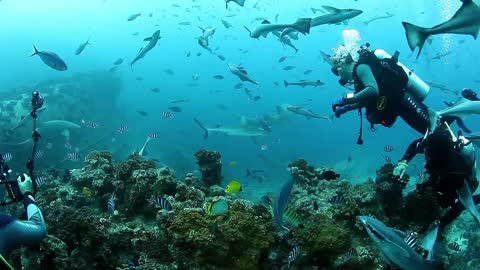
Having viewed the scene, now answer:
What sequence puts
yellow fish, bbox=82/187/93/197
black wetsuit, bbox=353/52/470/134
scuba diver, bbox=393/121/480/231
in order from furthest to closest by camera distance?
yellow fish, bbox=82/187/93/197
black wetsuit, bbox=353/52/470/134
scuba diver, bbox=393/121/480/231

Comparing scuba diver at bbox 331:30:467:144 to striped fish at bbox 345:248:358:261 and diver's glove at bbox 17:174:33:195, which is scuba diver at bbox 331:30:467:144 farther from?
diver's glove at bbox 17:174:33:195

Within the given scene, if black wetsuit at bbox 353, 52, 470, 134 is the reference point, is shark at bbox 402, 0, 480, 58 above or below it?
above

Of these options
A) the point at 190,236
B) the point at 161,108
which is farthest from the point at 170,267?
the point at 161,108

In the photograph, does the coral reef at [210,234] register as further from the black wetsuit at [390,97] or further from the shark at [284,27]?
the shark at [284,27]

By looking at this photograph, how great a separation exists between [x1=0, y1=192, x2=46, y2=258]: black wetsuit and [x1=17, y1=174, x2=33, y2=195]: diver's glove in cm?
48

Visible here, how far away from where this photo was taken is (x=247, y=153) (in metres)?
35.1

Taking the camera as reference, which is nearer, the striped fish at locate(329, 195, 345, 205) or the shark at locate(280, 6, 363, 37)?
the shark at locate(280, 6, 363, 37)

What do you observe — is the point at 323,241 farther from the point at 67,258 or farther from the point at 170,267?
the point at 67,258

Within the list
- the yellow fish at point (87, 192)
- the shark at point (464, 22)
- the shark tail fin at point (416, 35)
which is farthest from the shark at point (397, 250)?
the yellow fish at point (87, 192)

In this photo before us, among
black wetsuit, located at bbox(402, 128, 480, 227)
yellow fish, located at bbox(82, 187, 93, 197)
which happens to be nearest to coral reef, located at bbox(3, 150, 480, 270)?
yellow fish, located at bbox(82, 187, 93, 197)

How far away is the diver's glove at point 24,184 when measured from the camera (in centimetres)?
502

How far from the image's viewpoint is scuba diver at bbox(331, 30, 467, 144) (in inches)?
241

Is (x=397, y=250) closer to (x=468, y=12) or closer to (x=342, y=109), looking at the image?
(x=468, y=12)

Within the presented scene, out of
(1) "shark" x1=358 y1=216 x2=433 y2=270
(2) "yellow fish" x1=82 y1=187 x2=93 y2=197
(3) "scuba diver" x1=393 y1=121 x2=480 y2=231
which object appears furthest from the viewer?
(2) "yellow fish" x1=82 y1=187 x2=93 y2=197
